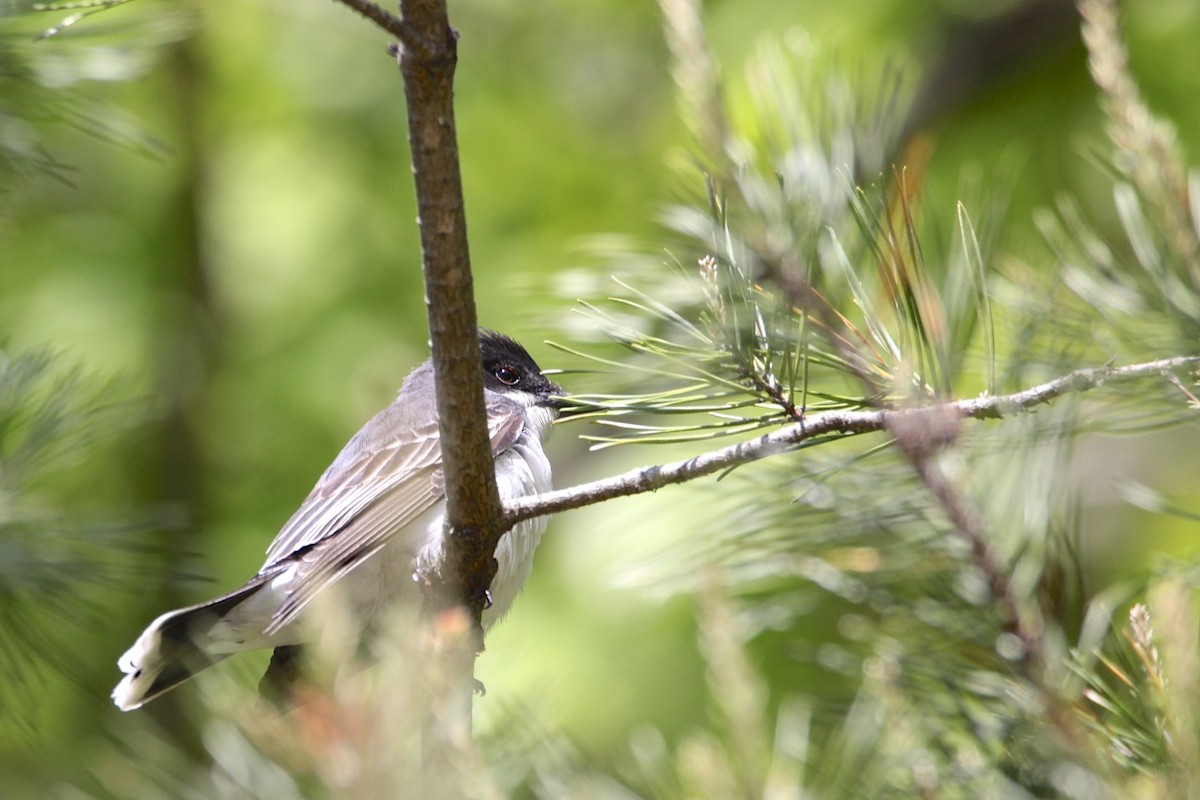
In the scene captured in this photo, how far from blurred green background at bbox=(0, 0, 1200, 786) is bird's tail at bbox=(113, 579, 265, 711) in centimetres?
154

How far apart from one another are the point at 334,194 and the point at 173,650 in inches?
107

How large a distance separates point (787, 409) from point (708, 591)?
0.73 meters

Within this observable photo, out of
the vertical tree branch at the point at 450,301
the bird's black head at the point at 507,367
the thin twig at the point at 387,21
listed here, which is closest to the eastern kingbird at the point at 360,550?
the bird's black head at the point at 507,367

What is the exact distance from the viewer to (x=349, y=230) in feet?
17.3

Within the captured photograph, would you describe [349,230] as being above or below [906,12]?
below

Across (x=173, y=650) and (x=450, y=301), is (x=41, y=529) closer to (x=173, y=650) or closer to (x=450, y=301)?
(x=173, y=650)

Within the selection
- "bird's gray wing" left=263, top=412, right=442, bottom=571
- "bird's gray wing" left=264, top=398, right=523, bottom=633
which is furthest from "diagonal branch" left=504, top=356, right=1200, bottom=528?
"bird's gray wing" left=263, top=412, right=442, bottom=571

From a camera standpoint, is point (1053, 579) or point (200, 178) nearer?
point (1053, 579)

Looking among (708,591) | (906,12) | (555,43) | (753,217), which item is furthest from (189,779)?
(555,43)

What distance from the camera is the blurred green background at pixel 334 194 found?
484 cm

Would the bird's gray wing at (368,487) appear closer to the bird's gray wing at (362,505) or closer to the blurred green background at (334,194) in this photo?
the bird's gray wing at (362,505)

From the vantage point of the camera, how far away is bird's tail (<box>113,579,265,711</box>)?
9.89 feet

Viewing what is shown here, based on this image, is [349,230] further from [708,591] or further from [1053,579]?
[708,591]

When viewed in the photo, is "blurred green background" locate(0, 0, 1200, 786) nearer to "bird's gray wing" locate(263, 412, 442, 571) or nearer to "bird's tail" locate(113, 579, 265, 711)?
"bird's gray wing" locate(263, 412, 442, 571)
